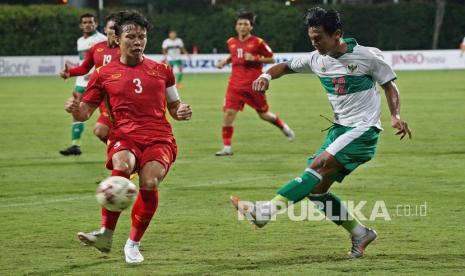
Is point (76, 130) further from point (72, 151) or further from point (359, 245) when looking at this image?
point (359, 245)

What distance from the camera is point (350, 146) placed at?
8.73m

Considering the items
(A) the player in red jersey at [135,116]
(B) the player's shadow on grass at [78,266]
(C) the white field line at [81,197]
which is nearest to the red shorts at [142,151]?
(A) the player in red jersey at [135,116]

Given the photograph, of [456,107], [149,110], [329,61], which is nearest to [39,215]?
[149,110]

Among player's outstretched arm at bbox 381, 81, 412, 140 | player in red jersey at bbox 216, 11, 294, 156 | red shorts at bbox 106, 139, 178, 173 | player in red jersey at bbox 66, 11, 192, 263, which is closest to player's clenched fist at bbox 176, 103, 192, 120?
player in red jersey at bbox 66, 11, 192, 263

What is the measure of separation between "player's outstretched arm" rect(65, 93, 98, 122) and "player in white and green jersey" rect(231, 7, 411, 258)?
145cm

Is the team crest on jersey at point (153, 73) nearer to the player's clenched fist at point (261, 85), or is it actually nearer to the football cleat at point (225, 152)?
the player's clenched fist at point (261, 85)

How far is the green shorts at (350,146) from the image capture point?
870 cm

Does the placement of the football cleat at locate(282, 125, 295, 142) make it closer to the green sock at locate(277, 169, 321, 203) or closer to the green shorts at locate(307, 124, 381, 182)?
the green shorts at locate(307, 124, 381, 182)

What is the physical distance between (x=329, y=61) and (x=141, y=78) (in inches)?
63.5

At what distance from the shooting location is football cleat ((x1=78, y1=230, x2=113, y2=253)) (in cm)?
855

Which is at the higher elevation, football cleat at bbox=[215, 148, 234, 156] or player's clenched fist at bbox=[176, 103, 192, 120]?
player's clenched fist at bbox=[176, 103, 192, 120]

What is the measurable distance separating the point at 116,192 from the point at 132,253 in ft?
2.23

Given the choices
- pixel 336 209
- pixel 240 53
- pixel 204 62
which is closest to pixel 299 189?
pixel 336 209

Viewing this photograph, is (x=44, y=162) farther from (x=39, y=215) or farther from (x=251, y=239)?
(x=251, y=239)
